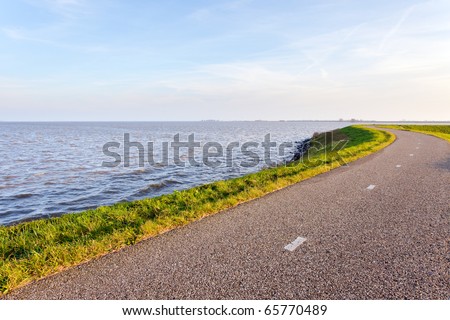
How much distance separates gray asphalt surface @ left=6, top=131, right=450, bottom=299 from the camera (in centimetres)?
380

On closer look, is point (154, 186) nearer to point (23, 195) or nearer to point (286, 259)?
point (23, 195)

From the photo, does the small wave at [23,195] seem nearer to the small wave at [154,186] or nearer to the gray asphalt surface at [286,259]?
the small wave at [154,186]

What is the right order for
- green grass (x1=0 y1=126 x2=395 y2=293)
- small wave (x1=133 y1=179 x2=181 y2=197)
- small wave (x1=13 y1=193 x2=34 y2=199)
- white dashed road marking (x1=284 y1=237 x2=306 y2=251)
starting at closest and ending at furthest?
green grass (x1=0 y1=126 x2=395 y2=293), white dashed road marking (x1=284 y1=237 x2=306 y2=251), small wave (x1=13 y1=193 x2=34 y2=199), small wave (x1=133 y1=179 x2=181 y2=197)

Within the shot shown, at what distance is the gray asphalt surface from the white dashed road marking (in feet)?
0.26

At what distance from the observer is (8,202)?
12672mm

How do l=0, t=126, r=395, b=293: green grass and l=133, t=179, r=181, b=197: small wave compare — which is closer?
l=0, t=126, r=395, b=293: green grass

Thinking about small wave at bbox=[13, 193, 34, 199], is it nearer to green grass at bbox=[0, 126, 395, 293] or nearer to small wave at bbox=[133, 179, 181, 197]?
small wave at bbox=[133, 179, 181, 197]

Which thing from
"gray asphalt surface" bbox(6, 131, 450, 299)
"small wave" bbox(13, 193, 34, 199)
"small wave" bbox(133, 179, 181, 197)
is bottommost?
"small wave" bbox(13, 193, 34, 199)

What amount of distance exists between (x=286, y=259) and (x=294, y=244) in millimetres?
649

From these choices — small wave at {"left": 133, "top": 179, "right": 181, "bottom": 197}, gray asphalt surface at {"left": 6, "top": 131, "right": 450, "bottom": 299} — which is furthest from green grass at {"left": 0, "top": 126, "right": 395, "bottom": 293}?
small wave at {"left": 133, "top": 179, "right": 181, "bottom": 197}

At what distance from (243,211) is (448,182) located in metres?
8.62

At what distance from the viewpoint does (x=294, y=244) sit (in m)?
5.21


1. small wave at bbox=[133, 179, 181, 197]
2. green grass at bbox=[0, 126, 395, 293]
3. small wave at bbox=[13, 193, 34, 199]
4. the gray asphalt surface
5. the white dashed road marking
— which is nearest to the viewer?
the gray asphalt surface
